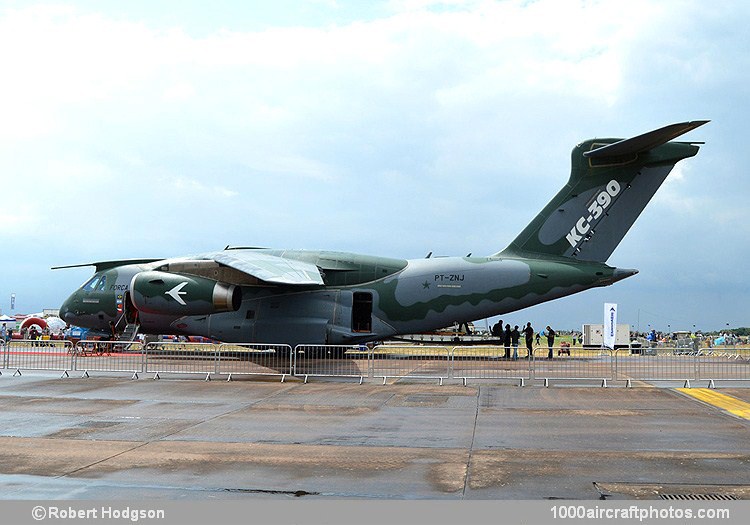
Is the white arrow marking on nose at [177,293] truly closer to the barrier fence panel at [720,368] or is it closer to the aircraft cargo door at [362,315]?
the aircraft cargo door at [362,315]

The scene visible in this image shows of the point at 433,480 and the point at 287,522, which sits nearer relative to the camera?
the point at 287,522

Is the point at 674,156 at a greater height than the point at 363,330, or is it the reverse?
the point at 674,156

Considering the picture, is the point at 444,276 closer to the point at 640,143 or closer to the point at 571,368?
the point at 571,368

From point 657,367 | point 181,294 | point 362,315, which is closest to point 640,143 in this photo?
point 657,367

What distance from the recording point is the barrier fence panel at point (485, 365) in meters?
17.5

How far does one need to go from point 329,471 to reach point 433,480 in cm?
118

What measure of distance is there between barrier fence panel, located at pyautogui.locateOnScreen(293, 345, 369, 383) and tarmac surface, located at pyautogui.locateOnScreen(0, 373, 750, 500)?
3090 mm

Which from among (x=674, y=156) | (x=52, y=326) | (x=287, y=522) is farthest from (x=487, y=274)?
(x=52, y=326)

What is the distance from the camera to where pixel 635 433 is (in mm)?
9867

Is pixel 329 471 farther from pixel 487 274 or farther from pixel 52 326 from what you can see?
pixel 52 326

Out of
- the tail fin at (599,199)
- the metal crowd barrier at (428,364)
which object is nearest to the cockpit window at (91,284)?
the metal crowd barrier at (428,364)

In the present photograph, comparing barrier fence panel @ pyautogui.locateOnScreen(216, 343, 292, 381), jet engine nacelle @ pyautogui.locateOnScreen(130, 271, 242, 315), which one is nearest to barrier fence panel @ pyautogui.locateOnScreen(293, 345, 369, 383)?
barrier fence panel @ pyautogui.locateOnScreen(216, 343, 292, 381)

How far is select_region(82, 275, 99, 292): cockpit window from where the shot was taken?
86.4ft

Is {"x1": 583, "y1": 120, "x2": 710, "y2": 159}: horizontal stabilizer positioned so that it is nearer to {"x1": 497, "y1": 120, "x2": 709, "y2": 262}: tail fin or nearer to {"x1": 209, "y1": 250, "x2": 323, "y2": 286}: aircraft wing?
{"x1": 497, "y1": 120, "x2": 709, "y2": 262}: tail fin
